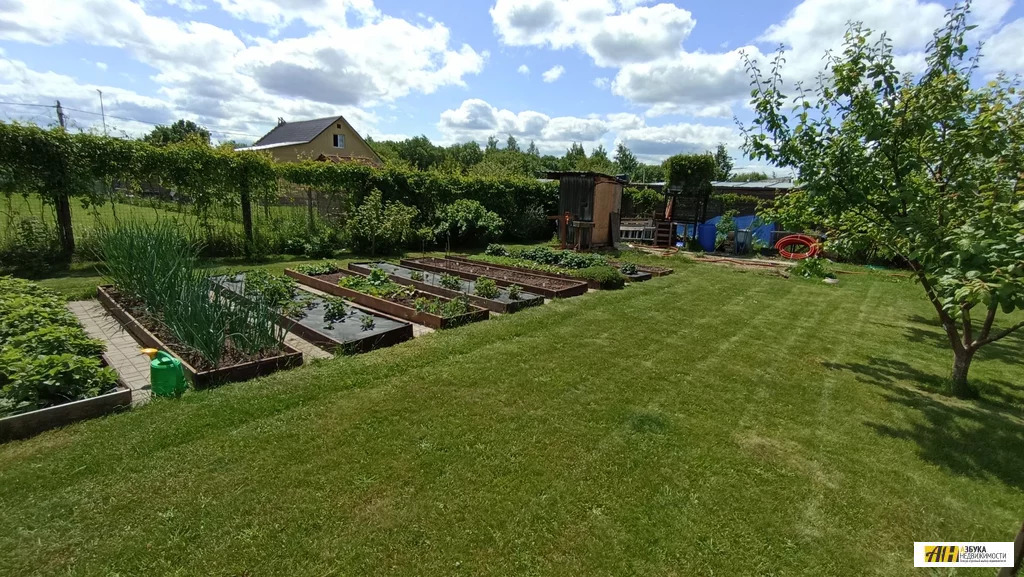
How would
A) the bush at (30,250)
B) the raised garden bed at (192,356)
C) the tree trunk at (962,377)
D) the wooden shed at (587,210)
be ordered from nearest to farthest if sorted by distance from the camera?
the raised garden bed at (192,356), the tree trunk at (962,377), the bush at (30,250), the wooden shed at (587,210)

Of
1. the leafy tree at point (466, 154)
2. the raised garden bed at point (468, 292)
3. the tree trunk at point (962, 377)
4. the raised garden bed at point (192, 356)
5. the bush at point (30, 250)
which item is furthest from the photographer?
the leafy tree at point (466, 154)

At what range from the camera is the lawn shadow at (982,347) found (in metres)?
5.74

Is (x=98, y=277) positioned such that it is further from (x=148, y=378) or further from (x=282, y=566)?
(x=282, y=566)

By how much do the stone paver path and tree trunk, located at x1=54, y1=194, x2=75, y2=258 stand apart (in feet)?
11.5

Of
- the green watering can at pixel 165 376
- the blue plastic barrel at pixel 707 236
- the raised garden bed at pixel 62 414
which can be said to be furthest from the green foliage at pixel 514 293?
the blue plastic barrel at pixel 707 236

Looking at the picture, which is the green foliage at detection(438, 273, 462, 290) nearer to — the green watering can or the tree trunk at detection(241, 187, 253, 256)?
the green watering can

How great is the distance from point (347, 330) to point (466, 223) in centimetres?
912

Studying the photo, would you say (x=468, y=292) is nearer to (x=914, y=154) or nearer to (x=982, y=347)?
(x=914, y=154)

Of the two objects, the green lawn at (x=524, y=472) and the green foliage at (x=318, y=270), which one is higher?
the green foliage at (x=318, y=270)

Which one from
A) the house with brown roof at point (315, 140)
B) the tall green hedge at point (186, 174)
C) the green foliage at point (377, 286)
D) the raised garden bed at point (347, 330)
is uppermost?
the house with brown roof at point (315, 140)

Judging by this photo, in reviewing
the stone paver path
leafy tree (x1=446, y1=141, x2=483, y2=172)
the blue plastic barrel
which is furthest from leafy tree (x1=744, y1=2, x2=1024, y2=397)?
leafy tree (x1=446, y1=141, x2=483, y2=172)

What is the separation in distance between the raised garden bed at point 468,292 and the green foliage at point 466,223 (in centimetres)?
447

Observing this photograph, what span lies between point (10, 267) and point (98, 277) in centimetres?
162

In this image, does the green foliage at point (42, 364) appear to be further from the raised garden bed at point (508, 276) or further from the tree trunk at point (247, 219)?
the tree trunk at point (247, 219)
